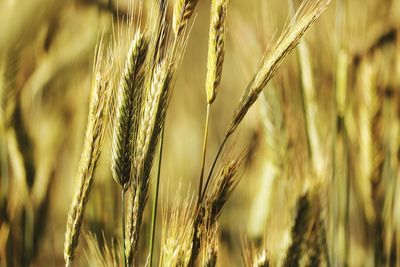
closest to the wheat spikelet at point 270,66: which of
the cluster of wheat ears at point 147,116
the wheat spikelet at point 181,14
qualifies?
the cluster of wheat ears at point 147,116

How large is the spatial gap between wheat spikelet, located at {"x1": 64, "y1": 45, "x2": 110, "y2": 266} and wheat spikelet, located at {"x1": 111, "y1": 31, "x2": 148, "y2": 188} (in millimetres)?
23

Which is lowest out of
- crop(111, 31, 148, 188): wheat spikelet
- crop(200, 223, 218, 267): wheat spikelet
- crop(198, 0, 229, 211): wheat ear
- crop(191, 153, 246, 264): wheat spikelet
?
crop(200, 223, 218, 267): wheat spikelet

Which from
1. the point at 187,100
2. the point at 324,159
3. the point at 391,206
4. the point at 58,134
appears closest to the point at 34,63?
the point at 58,134

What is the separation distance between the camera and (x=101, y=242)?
3.18 feet

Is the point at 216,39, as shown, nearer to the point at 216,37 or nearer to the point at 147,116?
the point at 216,37

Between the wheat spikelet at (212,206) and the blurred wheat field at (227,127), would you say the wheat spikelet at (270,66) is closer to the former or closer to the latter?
the wheat spikelet at (212,206)

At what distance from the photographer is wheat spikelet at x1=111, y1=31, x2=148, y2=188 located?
638 millimetres

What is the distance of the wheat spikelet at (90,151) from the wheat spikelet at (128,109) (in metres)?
0.02

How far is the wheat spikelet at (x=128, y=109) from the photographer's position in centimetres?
64

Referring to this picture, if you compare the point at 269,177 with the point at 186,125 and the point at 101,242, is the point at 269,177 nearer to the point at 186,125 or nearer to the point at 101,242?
the point at 186,125

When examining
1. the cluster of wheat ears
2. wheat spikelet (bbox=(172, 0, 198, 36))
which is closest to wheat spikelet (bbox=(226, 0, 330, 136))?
the cluster of wheat ears

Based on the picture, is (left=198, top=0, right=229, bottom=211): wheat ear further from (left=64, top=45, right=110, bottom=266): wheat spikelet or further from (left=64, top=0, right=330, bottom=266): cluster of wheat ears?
(left=64, top=45, right=110, bottom=266): wheat spikelet

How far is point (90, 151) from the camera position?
0.66 metres

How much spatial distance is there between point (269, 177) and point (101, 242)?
1.01ft
